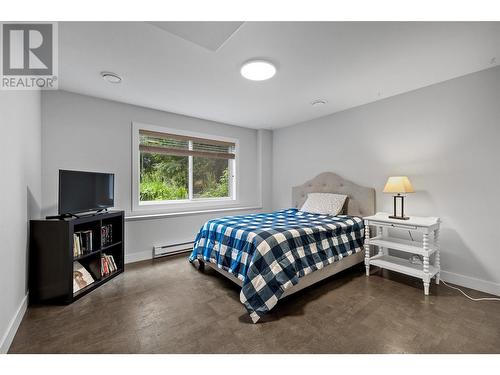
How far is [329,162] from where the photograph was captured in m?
3.64

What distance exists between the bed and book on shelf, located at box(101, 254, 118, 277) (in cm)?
93

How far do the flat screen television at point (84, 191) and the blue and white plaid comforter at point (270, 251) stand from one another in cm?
125

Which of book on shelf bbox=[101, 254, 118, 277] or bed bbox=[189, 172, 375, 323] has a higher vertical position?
bed bbox=[189, 172, 375, 323]

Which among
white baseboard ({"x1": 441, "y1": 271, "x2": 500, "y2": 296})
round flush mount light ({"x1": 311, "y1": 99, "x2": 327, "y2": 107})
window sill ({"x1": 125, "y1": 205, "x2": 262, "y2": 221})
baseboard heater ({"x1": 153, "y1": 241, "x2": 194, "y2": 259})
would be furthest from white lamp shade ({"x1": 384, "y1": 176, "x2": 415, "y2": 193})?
baseboard heater ({"x1": 153, "y1": 241, "x2": 194, "y2": 259})

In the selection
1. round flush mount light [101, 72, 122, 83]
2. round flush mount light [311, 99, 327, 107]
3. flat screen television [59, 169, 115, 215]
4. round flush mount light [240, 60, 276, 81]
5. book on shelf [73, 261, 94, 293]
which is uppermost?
round flush mount light [311, 99, 327, 107]

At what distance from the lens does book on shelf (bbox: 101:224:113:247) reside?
2.55m

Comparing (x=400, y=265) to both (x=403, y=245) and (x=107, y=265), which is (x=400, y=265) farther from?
(x=107, y=265)

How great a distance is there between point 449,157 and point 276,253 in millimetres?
2237

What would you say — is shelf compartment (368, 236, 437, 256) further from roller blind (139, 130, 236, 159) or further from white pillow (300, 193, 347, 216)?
roller blind (139, 130, 236, 159)

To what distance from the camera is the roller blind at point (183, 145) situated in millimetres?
3307

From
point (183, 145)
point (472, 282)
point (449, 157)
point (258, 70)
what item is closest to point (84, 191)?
point (183, 145)
